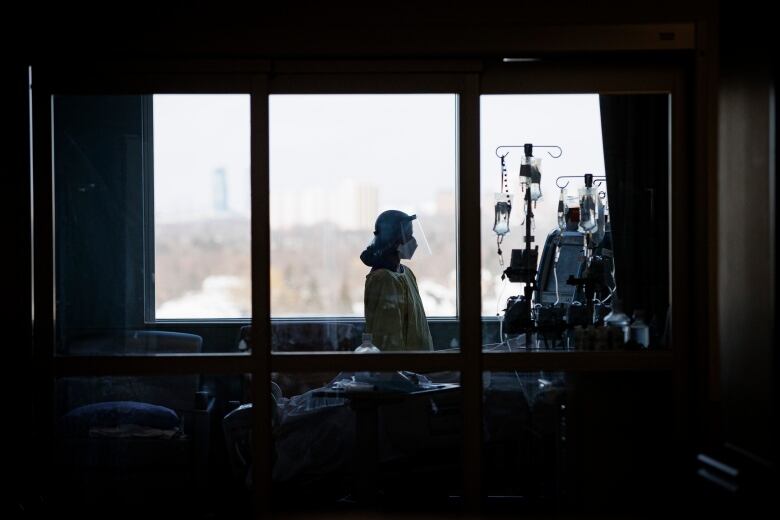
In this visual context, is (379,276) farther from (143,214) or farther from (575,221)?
(143,214)

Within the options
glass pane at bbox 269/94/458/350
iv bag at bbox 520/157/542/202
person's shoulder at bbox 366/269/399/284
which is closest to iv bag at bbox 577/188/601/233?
iv bag at bbox 520/157/542/202

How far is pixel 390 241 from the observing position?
3.80 metres

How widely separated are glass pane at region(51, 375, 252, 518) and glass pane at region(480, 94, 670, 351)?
1236mm

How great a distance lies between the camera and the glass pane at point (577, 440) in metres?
3.74

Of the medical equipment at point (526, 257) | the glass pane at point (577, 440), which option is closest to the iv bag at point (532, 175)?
the medical equipment at point (526, 257)

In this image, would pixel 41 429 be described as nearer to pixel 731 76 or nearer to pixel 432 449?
pixel 432 449

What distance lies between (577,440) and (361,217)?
1324mm

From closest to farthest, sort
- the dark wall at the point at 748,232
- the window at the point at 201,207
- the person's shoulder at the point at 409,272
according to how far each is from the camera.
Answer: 1. the dark wall at the point at 748,232
2. the window at the point at 201,207
3. the person's shoulder at the point at 409,272

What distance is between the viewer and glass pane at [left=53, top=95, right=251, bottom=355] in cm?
370

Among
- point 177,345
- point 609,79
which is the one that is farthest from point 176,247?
point 609,79

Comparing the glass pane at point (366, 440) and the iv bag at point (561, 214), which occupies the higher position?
the iv bag at point (561, 214)

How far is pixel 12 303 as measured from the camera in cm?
362

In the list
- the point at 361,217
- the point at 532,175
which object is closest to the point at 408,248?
the point at 361,217

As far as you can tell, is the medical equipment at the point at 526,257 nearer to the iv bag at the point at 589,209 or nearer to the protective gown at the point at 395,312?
the iv bag at the point at 589,209
